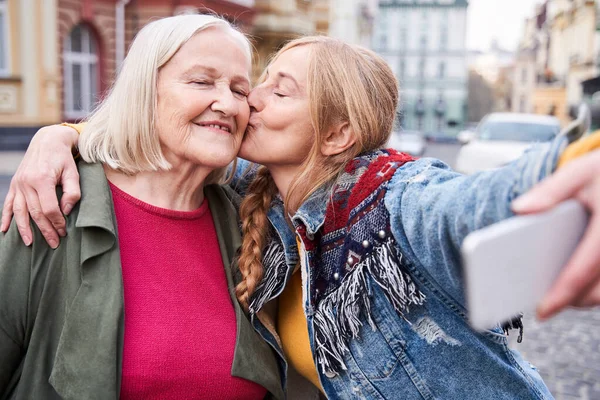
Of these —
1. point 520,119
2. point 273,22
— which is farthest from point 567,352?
point 273,22

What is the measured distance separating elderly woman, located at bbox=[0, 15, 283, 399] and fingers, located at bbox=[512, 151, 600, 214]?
1248mm

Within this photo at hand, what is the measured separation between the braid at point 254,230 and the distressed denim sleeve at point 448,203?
0.62 metres

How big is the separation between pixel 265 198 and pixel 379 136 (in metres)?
0.51

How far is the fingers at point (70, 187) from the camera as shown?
186 cm

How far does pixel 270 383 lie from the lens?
200cm

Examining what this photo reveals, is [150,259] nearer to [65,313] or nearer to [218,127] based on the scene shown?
[65,313]

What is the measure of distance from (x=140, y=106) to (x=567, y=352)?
183 inches

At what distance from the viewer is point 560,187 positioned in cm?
93

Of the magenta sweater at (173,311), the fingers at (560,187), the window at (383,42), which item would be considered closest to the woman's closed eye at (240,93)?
the magenta sweater at (173,311)

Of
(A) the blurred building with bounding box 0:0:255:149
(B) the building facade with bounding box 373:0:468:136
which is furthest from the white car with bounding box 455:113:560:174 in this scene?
(B) the building facade with bounding box 373:0:468:136

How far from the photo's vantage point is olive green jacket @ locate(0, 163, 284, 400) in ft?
5.62

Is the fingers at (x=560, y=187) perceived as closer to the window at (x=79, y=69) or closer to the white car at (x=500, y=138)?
the white car at (x=500, y=138)

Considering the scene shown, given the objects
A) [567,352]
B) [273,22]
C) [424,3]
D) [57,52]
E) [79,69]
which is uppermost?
[424,3]

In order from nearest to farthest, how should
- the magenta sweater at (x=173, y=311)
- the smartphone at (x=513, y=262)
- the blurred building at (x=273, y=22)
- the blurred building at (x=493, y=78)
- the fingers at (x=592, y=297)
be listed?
the smartphone at (x=513, y=262) → the fingers at (x=592, y=297) → the magenta sweater at (x=173, y=311) → the blurred building at (x=273, y=22) → the blurred building at (x=493, y=78)
